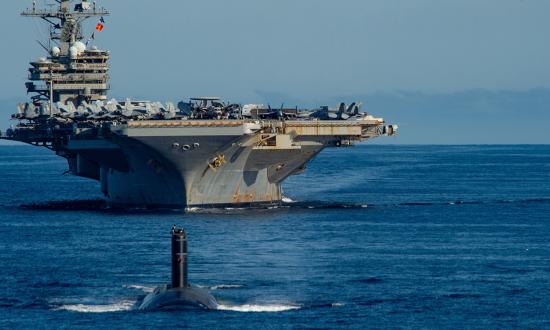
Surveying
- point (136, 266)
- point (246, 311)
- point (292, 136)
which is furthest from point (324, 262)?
point (292, 136)

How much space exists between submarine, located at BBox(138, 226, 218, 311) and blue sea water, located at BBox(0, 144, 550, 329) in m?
0.44

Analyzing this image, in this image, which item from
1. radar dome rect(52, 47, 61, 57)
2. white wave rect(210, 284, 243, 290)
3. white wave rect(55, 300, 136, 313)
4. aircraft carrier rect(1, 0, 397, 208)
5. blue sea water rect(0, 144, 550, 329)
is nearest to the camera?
blue sea water rect(0, 144, 550, 329)

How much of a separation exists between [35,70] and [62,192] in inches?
551

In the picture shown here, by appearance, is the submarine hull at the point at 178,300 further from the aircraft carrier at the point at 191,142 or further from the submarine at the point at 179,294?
the aircraft carrier at the point at 191,142

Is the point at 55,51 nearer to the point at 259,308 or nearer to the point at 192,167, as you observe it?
the point at 192,167

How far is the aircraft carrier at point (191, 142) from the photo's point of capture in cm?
5625

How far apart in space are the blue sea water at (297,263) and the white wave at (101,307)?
51 millimetres

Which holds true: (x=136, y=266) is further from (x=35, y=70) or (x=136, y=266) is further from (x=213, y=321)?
(x=35, y=70)

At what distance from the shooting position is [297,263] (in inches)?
1689

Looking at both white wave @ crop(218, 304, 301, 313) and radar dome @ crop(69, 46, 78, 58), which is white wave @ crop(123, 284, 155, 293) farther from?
radar dome @ crop(69, 46, 78, 58)

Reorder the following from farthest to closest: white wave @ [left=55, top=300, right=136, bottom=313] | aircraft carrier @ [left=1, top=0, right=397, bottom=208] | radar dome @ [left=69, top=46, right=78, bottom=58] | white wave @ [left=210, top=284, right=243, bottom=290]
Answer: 1. radar dome @ [left=69, top=46, right=78, bottom=58]
2. aircraft carrier @ [left=1, top=0, right=397, bottom=208]
3. white wave @ [left=210, top=284, right=243, bottom=290]
4. white wave @ [left=55, top=300, right=136, bottom=313]

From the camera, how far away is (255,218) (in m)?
57.2

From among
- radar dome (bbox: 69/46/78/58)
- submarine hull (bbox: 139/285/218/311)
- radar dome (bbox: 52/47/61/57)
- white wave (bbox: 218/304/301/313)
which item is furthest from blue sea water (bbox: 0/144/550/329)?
radar dome (bbox: 52/47/61/57)

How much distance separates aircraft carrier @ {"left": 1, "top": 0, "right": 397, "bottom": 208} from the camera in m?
56.2
